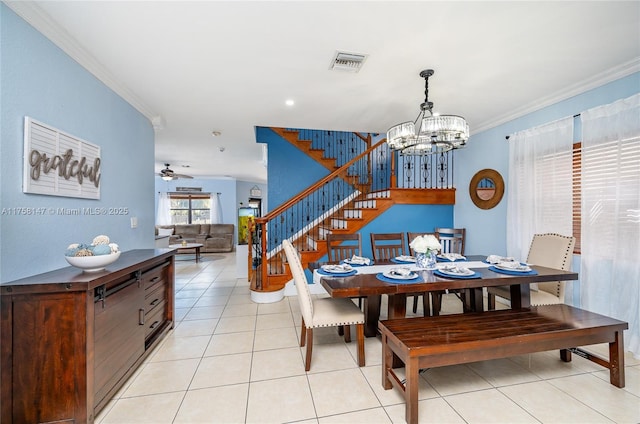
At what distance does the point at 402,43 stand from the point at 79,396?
330 centimetres

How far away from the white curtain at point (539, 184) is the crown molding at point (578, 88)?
0.92 ft

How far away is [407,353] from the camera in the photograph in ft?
5.24

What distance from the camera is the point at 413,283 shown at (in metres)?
2.05

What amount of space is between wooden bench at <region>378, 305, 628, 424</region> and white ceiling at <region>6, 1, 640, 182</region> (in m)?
2.23

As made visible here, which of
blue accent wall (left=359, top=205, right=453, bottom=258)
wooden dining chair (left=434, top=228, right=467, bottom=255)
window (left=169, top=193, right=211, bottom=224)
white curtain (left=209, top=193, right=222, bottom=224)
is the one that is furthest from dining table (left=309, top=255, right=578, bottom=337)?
window (left=169, top=193, right=211, bottom=224)

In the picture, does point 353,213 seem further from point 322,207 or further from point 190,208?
point 190,208

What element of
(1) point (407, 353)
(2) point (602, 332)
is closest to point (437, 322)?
(1) point (407, 353)

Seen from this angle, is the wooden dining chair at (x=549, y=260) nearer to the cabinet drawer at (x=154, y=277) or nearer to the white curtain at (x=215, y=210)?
the cabinet drawer at (x=154, y=277)

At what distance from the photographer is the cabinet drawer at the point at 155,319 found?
7.93ft

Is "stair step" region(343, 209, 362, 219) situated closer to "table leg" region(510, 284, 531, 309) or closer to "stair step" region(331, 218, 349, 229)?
"stair step" region(331, 218, 349, 229)

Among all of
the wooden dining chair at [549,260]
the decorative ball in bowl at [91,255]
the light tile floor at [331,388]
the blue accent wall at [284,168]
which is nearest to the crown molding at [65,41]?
the decorative ball in bowl at [91,255]

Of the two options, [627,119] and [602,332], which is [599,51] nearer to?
[627,119]

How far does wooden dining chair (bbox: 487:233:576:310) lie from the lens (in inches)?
101

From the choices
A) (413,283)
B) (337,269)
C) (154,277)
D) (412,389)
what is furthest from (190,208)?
(412,389)
